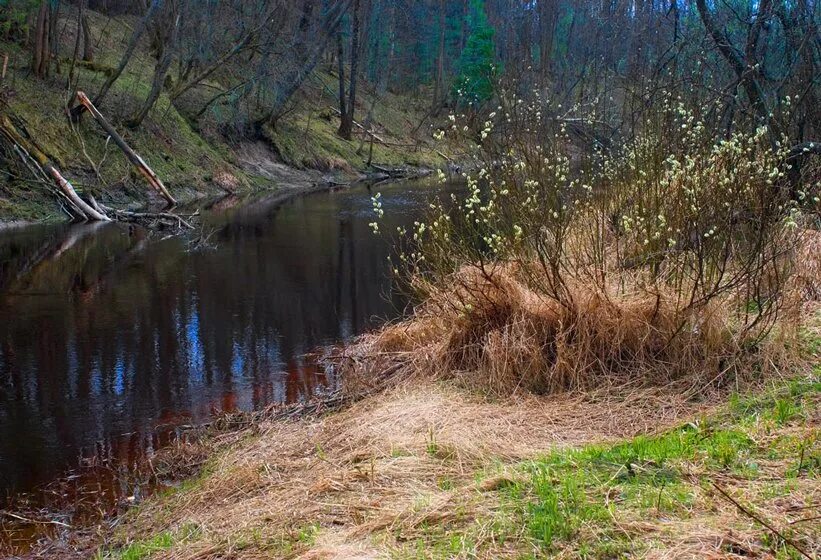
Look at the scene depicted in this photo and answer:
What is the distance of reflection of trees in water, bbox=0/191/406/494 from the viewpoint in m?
7.34

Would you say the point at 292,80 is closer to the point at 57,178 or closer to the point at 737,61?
the point at 57,178

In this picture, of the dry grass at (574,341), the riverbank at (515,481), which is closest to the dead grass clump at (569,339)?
the dry grass at (574,341)

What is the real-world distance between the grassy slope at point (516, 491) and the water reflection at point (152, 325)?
175 centimetres

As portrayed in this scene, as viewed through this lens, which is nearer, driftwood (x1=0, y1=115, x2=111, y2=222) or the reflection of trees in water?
the reflection of trees in water

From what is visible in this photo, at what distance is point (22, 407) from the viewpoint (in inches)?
297

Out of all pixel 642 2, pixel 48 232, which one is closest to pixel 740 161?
pixel 642 2

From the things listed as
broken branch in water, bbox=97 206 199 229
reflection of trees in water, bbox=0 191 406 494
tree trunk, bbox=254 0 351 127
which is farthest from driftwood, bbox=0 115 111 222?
tree trunk, bbox=254 0 351 127

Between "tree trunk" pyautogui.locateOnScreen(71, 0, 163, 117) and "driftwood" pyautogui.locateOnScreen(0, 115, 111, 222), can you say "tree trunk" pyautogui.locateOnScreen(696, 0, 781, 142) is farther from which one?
"tree trunk" pyautogui.locateOnScreen(71, 0, 163, 117)

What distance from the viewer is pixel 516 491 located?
13.0 feet

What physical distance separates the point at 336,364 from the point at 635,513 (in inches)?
223

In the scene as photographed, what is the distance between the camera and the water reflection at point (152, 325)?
7195 millimetres

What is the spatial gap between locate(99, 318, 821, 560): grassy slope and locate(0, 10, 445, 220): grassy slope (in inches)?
603

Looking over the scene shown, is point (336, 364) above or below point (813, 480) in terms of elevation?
below

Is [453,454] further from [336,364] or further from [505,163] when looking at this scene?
[336,364]
